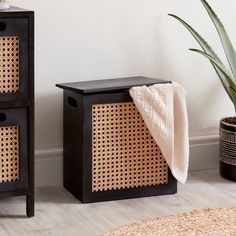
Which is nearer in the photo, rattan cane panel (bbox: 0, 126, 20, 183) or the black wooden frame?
rattan cane panel (bbox: 0, 126, 20, 183)

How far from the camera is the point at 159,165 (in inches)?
122

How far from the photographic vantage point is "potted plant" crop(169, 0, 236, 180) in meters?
3.15

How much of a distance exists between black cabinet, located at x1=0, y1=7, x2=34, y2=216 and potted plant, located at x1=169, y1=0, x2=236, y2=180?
2.35ft

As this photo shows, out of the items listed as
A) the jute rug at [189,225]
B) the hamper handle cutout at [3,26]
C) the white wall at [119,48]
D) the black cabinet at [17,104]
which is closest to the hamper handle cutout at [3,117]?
the black cabinet at [17,104]

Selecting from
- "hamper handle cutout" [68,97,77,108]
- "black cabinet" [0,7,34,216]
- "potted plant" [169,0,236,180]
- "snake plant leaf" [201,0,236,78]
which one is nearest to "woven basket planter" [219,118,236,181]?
"potted plant" [169,0,236,180]

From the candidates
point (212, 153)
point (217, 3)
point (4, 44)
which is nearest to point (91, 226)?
point (4, 44)

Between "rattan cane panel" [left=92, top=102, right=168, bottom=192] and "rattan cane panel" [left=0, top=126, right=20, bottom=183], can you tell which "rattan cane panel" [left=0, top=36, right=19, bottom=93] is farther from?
"rattan cane panel" [left=92, top=102, right=168, bottom=192]

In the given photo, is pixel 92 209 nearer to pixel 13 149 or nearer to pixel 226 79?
pixel 13 149

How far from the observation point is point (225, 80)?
128 inches

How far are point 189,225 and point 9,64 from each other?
85 cm

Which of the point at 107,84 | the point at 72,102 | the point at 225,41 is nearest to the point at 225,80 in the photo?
the point at 225,41

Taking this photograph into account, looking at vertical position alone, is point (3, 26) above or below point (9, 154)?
above

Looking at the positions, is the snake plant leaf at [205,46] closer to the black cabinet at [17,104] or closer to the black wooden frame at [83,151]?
the black wooden frame at [83,151]

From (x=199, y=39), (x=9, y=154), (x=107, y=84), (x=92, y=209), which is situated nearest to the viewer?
(x=9, y=154)
